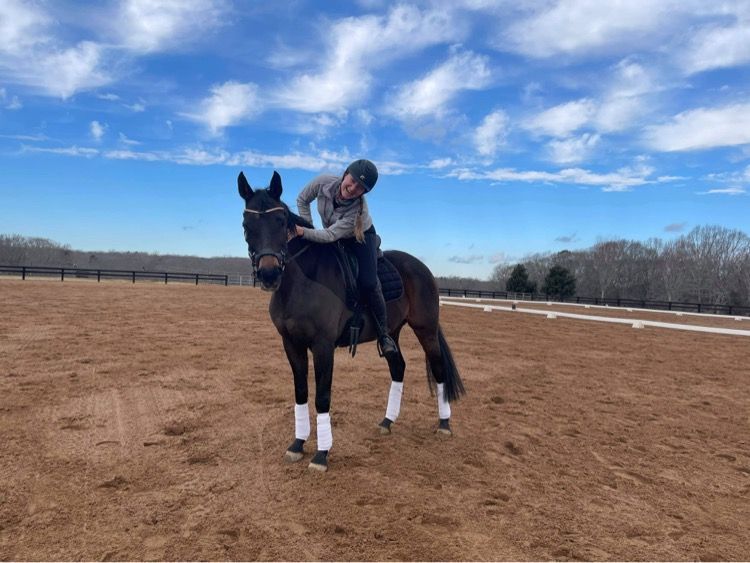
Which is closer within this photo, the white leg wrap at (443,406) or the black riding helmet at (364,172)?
the black riding helmet at (364,172)

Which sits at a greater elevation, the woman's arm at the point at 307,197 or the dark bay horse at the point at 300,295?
the woman's arm at the point at 307,197

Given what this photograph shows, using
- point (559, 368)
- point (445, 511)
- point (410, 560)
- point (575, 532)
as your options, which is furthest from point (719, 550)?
point (559, 368)

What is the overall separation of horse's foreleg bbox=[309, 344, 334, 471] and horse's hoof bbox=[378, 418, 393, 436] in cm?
104

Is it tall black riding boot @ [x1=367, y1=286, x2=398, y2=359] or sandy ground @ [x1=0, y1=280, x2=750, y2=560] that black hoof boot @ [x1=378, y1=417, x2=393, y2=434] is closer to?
sandy ground @ [x1=0, y1=280, x2=750, y2=560]

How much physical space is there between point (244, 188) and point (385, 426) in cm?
297

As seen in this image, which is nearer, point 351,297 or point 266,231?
point 266,231

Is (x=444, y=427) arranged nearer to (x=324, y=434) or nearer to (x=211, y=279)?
(x=324, y=434)

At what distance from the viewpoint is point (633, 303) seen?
47.4m

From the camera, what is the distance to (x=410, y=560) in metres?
2.73

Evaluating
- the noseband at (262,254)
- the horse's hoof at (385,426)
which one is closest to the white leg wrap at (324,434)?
the horse's hoof at (385,426)

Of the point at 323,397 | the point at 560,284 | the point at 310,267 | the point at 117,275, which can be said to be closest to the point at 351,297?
the point at 310,267

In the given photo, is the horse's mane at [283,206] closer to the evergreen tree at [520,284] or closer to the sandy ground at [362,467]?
the sandy ground at [362,467]

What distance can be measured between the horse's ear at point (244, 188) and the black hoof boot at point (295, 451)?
2.27 metres

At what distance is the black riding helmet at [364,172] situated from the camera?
12.8 feet
